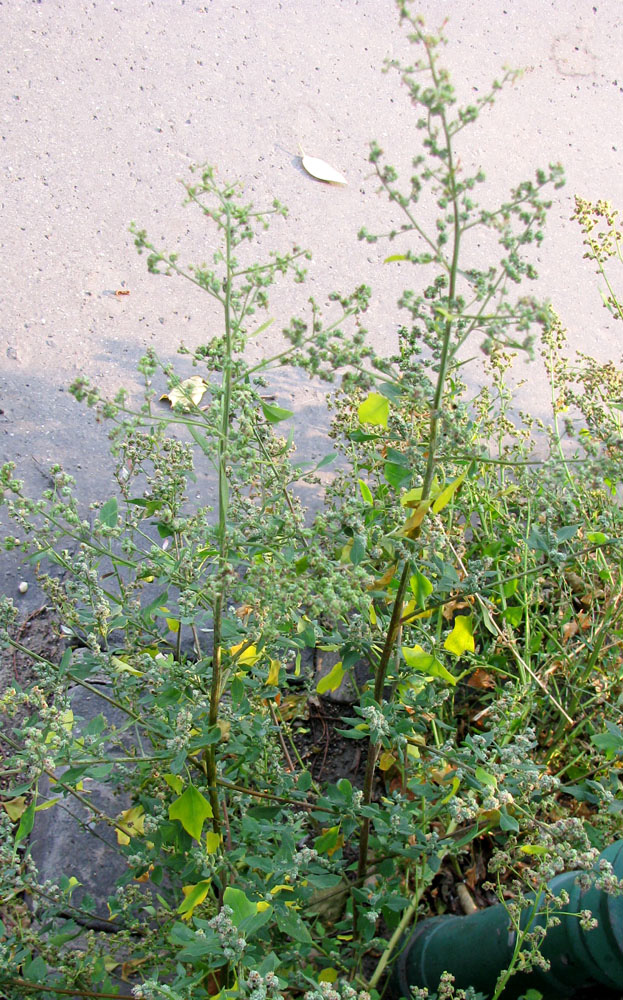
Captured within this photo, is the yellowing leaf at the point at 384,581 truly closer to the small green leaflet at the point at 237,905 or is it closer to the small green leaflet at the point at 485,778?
the small green leaflet at the point at 485,778

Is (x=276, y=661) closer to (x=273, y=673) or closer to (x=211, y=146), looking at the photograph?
(x=273, y=673)

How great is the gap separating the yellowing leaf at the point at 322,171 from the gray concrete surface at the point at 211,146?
46 millimetres

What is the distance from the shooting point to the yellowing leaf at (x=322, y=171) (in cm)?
427

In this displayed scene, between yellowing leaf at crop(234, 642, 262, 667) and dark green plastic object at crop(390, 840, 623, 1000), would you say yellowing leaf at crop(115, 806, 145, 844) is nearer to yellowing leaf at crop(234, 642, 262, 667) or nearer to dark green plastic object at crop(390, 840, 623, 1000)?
yellowing leaf at crop(234, 642, 262, 667)

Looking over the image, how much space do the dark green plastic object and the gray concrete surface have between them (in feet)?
5.99

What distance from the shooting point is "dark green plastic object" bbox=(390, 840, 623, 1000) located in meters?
1.43

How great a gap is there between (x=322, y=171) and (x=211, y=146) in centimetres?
56

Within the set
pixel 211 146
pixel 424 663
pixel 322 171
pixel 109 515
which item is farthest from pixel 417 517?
pixel 211 146

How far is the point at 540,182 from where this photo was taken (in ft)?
4.11

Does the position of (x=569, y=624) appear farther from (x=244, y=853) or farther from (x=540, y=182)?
(x=540, y=182)

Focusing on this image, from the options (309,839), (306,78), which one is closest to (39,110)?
(306,78)

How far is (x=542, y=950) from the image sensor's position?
158cm

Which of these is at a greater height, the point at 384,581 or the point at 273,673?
the point at 384,581

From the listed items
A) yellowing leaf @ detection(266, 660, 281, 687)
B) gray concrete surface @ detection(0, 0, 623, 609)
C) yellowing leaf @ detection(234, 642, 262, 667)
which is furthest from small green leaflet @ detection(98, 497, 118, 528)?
gray concrete surface @ detection(0, 0, 623, 609)
